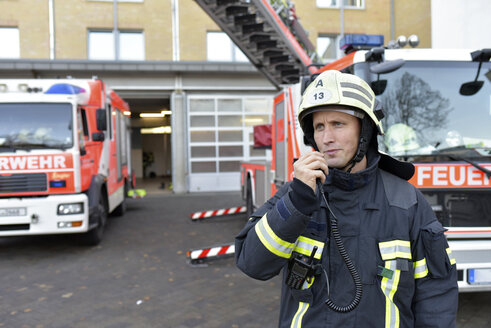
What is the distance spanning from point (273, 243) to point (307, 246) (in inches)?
6.5

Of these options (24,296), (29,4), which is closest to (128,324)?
(24,296)

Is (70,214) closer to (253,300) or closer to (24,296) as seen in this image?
(24,296)

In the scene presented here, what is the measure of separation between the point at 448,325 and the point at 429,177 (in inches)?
96.5

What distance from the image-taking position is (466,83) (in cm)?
393

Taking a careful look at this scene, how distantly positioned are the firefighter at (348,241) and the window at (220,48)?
1457 cm

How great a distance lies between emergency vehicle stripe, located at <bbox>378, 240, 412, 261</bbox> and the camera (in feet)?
4.84

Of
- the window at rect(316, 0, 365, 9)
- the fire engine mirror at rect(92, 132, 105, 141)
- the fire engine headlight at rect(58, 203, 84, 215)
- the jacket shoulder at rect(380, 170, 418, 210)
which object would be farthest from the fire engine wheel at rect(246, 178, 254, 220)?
the window at rect(316, 0, 365, 9)

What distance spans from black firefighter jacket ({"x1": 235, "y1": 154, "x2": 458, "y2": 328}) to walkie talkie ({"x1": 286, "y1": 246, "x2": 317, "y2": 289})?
0.07 feet

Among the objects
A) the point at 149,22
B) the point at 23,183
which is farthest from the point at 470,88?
the point at 149,22

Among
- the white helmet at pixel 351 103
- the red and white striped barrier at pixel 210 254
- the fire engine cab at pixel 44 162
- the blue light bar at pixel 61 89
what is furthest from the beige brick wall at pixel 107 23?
the white helmet at pixel 351 103

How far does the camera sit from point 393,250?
1.48 m

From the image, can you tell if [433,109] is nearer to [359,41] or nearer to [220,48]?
[359,41]

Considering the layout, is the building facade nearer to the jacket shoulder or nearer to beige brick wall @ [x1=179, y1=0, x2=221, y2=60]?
beige brick wall @ [x1=179, y1=0, x2=221, y2=60]

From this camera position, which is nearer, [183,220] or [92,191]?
[92,191]
